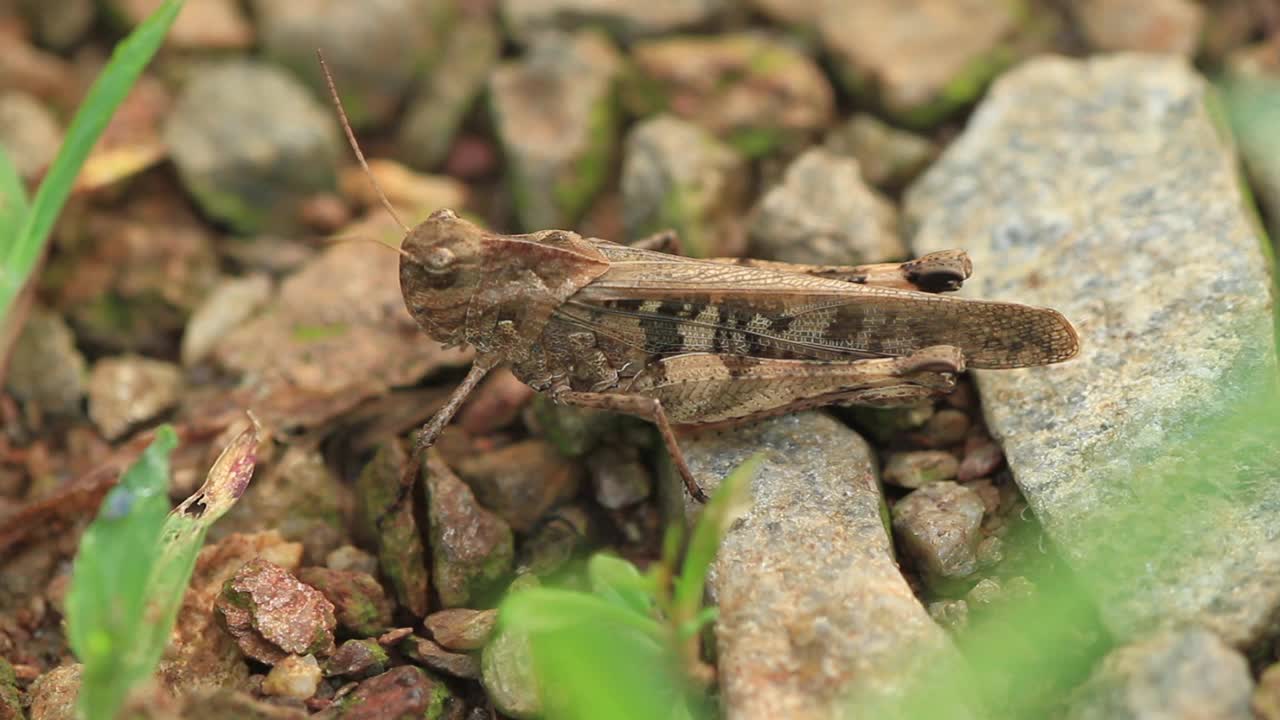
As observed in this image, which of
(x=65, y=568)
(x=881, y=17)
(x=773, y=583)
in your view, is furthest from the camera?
(x=881, y=17)

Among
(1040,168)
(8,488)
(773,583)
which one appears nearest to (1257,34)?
(1040,168)

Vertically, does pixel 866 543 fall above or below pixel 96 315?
above

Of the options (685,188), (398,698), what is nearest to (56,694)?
(398,698)

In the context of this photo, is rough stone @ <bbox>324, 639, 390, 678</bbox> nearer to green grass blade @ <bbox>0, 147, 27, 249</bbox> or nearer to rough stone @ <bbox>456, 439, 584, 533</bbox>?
rough stone @ <bbox>456, 439, 584, 533</bbox>

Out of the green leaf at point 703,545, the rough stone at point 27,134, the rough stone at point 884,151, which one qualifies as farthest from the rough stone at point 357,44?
the green leaf at point 703,545

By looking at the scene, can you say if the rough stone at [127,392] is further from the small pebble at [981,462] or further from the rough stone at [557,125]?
the small pebble at [981,462]

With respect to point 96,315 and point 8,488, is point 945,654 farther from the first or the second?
point 96,315

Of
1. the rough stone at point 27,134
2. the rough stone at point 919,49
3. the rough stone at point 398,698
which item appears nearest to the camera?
the rough stone at point 398,698

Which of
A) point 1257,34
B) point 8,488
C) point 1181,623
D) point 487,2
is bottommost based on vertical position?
point 8,488
